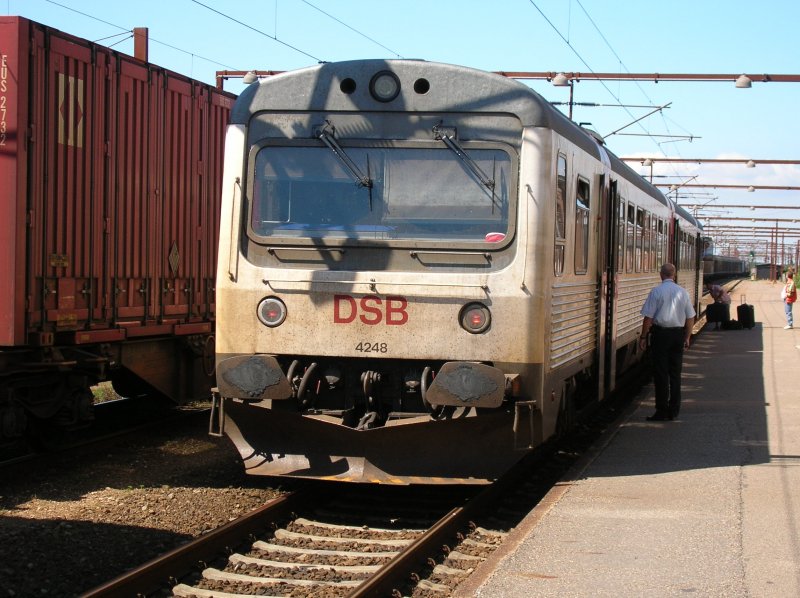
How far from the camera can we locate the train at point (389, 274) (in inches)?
293

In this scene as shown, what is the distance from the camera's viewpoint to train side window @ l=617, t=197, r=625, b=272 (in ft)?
37.8

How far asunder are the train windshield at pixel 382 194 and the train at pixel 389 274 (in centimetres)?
1

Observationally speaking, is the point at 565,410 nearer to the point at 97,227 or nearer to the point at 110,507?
the point at 110,507

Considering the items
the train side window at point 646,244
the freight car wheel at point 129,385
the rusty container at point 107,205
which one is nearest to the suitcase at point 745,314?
the train side window at point 646,244

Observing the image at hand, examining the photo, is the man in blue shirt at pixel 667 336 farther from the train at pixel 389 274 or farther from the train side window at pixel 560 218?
the train at pixel 389 274

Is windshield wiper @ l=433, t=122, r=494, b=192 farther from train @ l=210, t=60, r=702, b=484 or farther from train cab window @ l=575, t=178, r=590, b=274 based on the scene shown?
train cab window @ l=575, t=178, r=590, b=274

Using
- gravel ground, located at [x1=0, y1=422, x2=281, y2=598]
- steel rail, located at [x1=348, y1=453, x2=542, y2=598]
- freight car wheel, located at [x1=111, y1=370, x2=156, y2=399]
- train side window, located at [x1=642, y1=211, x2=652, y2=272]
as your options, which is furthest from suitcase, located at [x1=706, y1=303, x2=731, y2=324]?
steel rail, located at [x1=348, y1=453, x2=542, y2=598]

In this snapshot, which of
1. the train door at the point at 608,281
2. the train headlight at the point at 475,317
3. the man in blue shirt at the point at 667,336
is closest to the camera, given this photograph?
the train headlight at the point at 475,317

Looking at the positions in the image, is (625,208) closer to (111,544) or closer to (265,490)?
(265,490)

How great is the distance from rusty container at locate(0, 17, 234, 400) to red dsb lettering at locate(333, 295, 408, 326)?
2925 mm

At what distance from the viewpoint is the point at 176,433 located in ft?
37.1

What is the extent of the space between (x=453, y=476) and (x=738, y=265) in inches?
3165

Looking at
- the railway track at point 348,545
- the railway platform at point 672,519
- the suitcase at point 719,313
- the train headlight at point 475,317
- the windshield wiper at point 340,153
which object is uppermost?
the windshield wiper at point 340,153

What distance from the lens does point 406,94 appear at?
25.6 feet
